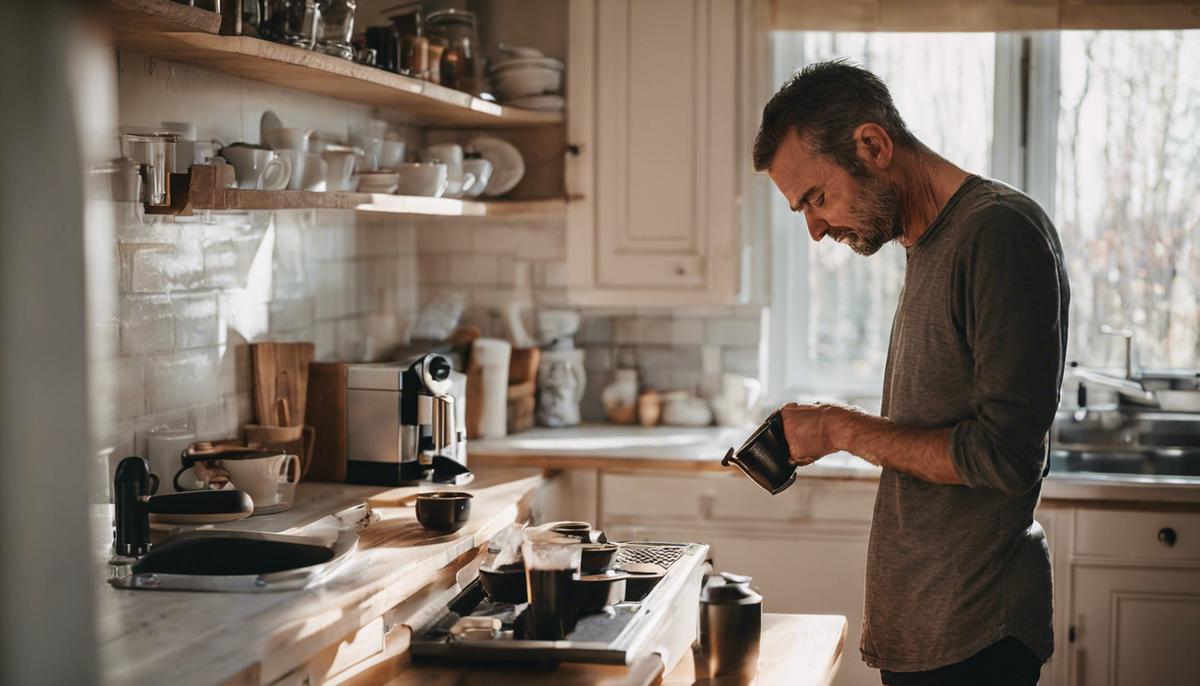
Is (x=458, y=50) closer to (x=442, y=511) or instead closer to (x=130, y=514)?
(x=442, y=511)

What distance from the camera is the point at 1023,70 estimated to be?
389 centimetres

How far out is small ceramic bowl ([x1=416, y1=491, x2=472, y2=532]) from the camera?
248 centimetres

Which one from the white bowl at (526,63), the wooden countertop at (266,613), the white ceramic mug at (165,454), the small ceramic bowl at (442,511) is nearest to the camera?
the wooden countertop at (266,613)

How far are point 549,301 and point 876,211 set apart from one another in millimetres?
2316

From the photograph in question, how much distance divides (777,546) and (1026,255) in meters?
1.80

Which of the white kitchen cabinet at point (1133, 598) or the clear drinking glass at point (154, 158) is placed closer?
the clear drinking glass at point (154, 158)

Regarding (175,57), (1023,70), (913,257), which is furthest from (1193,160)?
(175,57)

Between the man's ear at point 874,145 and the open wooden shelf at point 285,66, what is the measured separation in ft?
3.81

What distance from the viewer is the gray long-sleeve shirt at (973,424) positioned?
1.72 meters

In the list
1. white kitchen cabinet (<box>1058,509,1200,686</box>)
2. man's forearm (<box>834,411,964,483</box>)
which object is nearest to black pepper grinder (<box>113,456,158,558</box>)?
man's forearm (<box>834,411,964,483</box>)

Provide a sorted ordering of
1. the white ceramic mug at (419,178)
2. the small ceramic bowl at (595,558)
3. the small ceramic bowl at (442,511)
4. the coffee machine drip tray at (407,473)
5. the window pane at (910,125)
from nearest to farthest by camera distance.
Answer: the small ceramic bowl at (595,558), the small ceramic bowl at (442,511), the coffee machine drip tray at (407,473), the white ceramic mug at (419,178), the window pane at (910,125)

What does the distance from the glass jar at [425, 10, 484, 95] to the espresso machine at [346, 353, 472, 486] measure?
38.3 inches

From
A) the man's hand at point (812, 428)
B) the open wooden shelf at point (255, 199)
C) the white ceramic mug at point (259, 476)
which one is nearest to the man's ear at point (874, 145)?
the man's hand at point (812, 428)

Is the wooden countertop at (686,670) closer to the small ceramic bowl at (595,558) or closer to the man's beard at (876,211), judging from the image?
the small ceramic bowl at (595,558)
